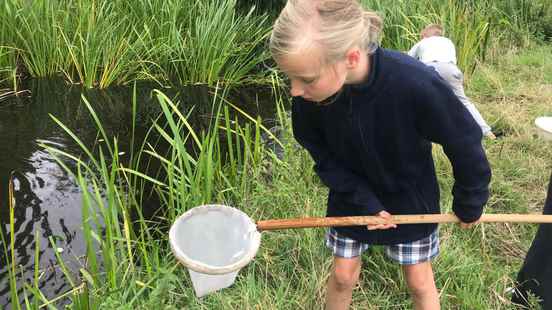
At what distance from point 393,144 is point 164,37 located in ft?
12.2

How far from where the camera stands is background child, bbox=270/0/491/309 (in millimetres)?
1258

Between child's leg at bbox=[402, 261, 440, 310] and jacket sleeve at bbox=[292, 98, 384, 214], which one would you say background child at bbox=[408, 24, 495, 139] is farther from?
jacket sleeve at bbox=[292, 98, 384, 214]

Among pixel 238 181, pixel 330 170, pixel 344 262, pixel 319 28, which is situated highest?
pixel 319 28

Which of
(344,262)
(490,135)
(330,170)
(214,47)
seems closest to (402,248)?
(344,262)

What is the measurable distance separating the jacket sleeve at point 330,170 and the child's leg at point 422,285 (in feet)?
0.82

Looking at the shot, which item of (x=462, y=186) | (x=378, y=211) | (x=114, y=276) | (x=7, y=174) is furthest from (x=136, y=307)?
(x=7, y=174)

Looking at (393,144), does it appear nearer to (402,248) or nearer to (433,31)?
(402,248)

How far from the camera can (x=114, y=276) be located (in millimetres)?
1963

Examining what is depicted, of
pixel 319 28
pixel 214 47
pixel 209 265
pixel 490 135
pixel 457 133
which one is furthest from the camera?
pixel 214 47

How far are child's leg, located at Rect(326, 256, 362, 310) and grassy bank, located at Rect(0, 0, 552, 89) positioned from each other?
332 centimetres

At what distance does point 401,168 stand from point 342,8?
1.56ft

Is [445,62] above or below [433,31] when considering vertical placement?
below

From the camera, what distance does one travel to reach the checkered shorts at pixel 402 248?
5.21ft

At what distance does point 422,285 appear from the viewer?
64.7 inches
